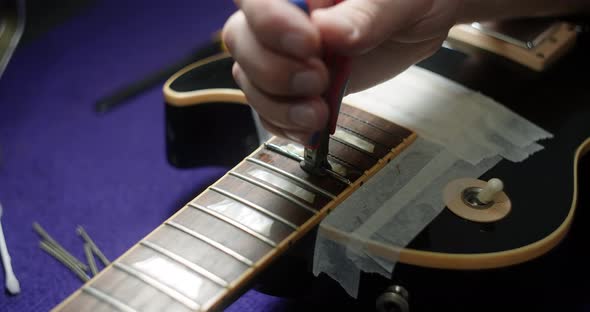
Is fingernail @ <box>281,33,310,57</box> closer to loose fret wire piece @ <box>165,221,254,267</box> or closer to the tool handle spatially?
the tool handle

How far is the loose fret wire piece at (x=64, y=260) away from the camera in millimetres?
847

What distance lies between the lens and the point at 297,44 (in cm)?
47

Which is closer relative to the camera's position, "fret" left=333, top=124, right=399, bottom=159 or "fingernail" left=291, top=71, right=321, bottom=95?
"fingernail" left=291, top=71, right=321, bottom=95

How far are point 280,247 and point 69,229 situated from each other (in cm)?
51

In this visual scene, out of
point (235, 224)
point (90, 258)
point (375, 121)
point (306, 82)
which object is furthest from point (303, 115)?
point (90, 258)

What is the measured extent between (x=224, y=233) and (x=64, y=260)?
0.41 m

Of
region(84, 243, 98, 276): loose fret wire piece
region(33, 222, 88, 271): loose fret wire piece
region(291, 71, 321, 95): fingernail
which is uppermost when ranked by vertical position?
region(291, 71, 321, 95): fingernail

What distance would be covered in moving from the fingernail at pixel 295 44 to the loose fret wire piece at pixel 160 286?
0.77 ft

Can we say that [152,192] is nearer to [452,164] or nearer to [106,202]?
[106,202]

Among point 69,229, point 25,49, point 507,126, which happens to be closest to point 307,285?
point 507,126

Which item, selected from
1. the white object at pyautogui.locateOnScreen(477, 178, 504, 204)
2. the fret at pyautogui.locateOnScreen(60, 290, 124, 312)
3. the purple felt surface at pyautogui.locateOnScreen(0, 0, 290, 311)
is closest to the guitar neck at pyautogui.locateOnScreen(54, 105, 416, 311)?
the fret at pyautogui.locateOnScreen(60, 290, 124, 312)

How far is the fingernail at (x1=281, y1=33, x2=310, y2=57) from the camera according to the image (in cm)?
46

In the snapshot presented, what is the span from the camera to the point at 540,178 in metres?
0.69

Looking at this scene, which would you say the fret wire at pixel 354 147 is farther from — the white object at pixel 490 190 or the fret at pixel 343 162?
the white object at pixel 490 190
